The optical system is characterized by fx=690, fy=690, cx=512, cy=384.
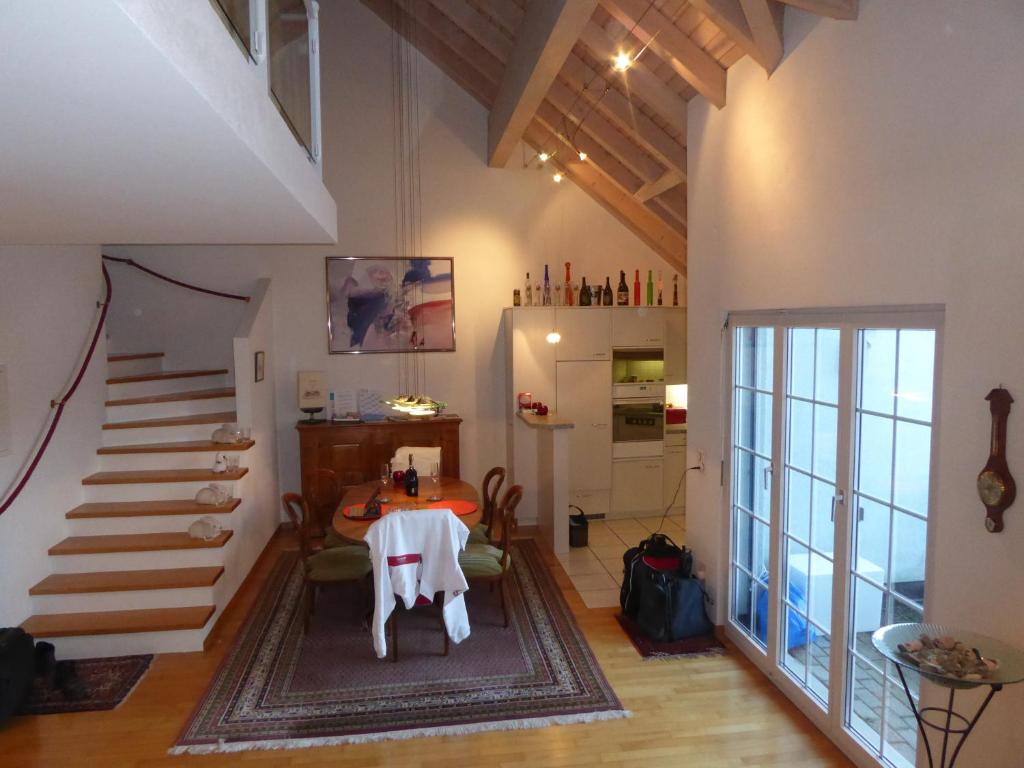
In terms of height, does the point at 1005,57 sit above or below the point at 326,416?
above

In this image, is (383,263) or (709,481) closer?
(709,481)

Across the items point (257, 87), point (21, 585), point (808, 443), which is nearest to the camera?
point (257, 87)

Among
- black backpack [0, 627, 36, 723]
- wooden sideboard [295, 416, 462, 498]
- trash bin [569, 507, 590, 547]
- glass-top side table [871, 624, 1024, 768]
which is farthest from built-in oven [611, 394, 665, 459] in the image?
black backpack [0, 627, 36, 723]

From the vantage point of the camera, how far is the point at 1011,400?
2.22 meters

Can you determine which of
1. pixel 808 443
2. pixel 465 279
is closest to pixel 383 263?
pixel 465 279

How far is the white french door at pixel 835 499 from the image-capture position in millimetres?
2822

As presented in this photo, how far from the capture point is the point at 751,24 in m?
3.33

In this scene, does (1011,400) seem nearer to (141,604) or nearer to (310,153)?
(310,153)

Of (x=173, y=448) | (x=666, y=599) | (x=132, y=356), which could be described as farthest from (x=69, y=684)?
(x=666, y=599)

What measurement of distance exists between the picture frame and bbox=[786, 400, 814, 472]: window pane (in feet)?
13.4

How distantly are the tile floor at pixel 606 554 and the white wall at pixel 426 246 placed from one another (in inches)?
56.0

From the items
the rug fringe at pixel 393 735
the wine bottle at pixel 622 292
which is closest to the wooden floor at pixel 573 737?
the rug fringe at pixel 393 735

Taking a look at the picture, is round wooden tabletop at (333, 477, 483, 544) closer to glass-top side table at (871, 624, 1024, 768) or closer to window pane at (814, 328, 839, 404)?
window pane at (814, 328, 839, 404)

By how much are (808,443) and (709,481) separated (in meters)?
1.07
